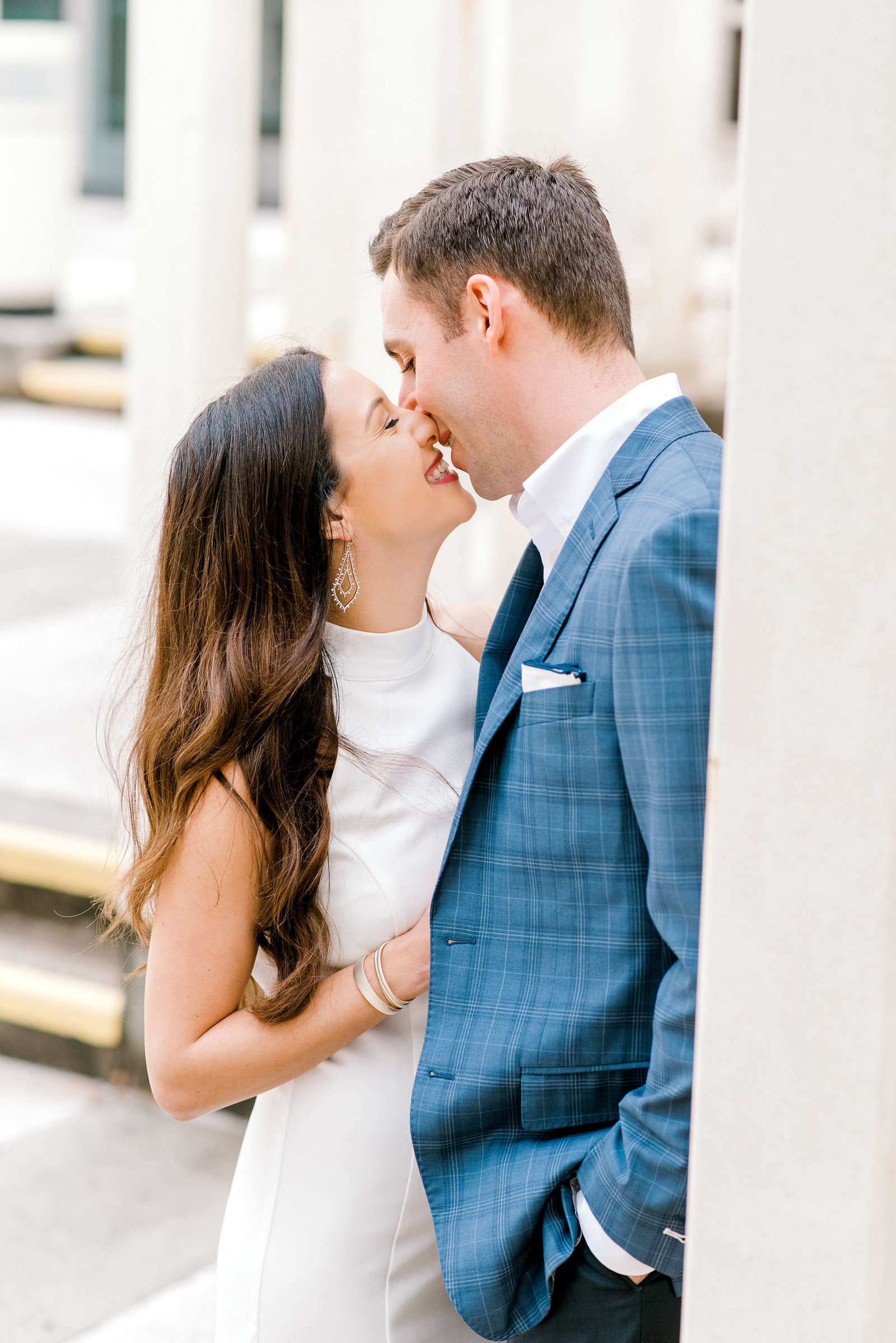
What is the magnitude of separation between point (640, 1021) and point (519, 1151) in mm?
189

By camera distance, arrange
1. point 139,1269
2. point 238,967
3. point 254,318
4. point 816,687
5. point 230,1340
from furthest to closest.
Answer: point 254,318 < point 139,1269 < point 230,1340 < point 238,967 < point 816,687

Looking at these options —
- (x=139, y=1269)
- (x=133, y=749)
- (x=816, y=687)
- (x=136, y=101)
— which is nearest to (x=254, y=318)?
(x=136, y=101)

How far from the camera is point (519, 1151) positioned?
1.36 meters

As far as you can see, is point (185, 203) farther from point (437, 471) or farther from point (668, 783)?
point (668, 783)

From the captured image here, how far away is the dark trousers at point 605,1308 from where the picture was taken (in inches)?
52.9

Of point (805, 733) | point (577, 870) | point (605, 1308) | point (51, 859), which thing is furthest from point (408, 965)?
point (51, 859)

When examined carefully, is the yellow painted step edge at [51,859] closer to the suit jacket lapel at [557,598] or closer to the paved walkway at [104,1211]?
the paved walkway at [104,1211]

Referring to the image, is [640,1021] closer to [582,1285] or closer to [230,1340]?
[582,1285]

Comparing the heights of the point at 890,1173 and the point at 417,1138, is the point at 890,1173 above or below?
above

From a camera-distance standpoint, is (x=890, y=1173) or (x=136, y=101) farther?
(x=136, y=101)

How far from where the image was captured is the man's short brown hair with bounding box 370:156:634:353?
4.99 feet

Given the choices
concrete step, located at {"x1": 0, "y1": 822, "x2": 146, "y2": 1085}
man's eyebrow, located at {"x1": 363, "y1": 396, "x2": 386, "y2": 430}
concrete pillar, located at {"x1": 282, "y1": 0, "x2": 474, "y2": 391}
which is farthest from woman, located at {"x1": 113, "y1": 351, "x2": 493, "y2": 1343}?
concrete step, located at {"x1": 0, "y1": 822, "x2": 146, "y2": 1085}

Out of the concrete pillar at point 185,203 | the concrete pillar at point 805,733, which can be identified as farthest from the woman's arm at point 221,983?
the concrete pillar at point 185,203

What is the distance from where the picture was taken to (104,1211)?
3.09 metres
